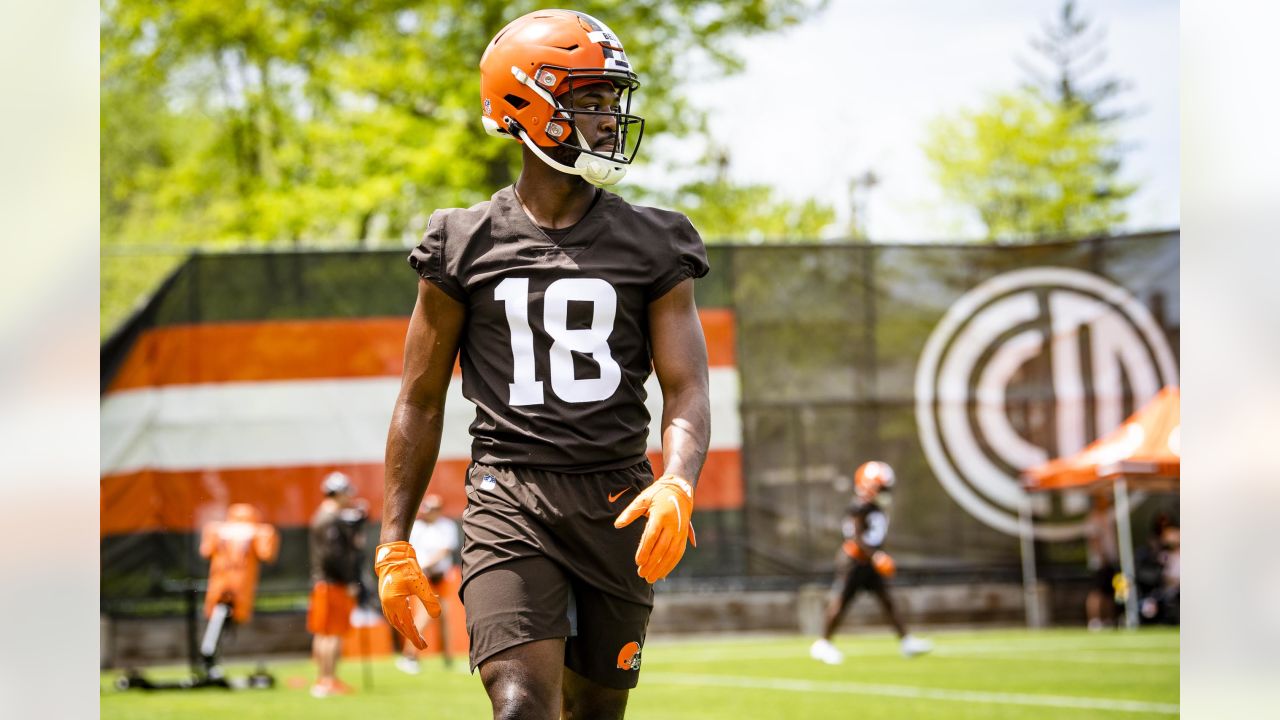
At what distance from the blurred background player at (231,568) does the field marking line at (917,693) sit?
14.0 feet

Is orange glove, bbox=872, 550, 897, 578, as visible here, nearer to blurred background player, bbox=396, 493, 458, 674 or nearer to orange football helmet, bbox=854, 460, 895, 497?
orange football helmet, bbox=854, 460, 895, 497

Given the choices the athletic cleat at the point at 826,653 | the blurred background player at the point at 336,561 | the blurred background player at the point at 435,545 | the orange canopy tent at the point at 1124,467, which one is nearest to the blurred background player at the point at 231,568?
the blurred background player at the point at 336,561

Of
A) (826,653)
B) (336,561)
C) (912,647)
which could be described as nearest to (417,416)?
(336,561)

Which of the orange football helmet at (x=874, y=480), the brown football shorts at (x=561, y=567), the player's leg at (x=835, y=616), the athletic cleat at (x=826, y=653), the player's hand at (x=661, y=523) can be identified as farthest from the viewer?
the orange football helmet at (x=874, y=480)

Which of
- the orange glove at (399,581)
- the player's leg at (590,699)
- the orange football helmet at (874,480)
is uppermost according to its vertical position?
the orange glove at (399,581)

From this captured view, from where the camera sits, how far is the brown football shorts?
Result: 360 centimetres

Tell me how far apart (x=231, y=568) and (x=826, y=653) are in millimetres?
6165

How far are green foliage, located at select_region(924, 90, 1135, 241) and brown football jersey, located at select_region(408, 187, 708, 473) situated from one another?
115 ft

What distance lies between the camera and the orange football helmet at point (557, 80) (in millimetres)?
3824

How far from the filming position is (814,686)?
12297mm

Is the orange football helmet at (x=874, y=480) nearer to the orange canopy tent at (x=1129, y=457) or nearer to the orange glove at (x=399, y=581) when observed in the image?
the orange canopy tent at (x=1129, y=457)

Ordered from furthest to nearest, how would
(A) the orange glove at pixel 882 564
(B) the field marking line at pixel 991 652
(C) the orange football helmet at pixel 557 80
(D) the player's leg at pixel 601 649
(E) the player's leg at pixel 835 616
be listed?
(A) the orange glove at pixel 882 564
(E) the player's leg at pixel 835 616
(B) the field marking line at pixel 991 652
(C) the orange football helmet at pixel 557 80
(D) the player's leg at pixel 601 649

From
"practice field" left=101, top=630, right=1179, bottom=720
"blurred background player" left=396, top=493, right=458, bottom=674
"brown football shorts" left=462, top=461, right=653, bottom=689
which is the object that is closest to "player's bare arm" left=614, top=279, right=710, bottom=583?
"brown football shorts" left=462, top=461, right=653, bottom=689

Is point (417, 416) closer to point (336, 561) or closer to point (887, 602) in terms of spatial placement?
point (336, 561)
